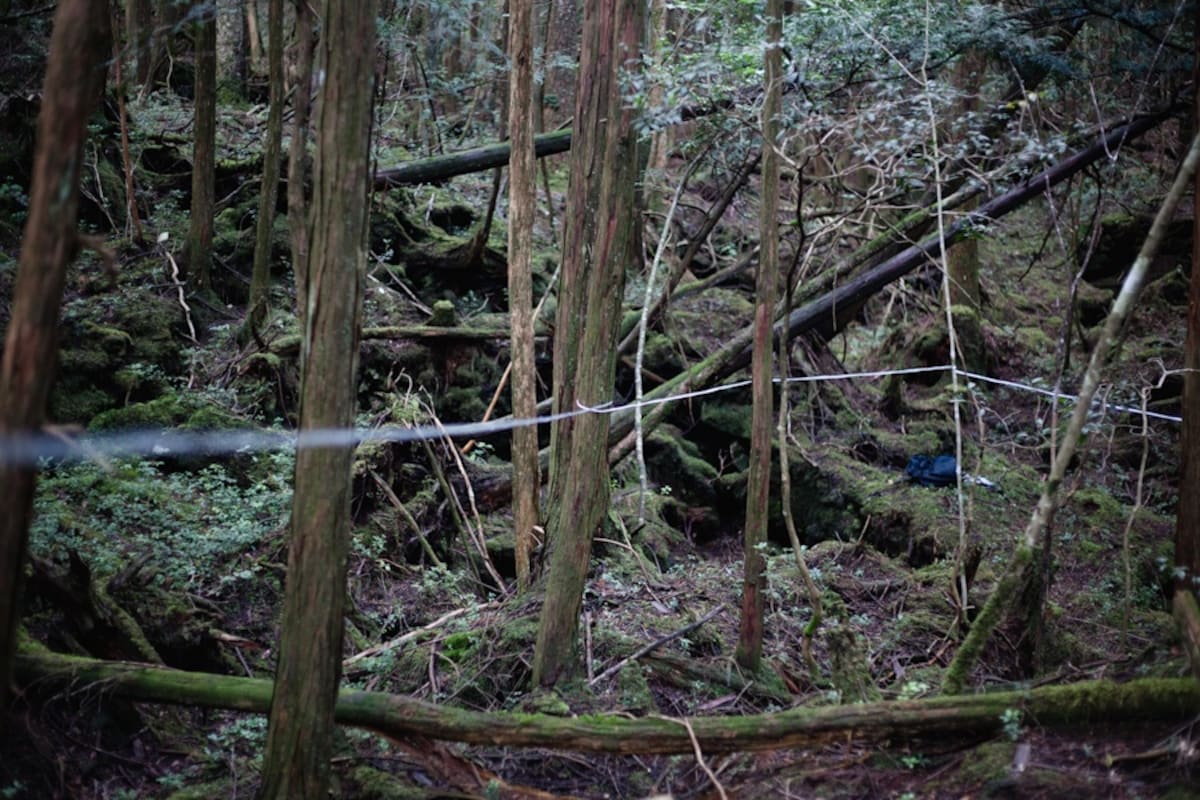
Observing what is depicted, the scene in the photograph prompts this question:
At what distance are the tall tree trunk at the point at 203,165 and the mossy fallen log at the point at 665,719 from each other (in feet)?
19.7

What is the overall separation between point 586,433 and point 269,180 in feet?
16.6

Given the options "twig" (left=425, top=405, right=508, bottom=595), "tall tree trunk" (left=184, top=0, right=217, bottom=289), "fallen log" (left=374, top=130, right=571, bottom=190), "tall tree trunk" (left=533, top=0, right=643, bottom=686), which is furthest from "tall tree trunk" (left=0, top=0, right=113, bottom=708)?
"fallen log" (left=374, top=130, right=571, bottom=190)

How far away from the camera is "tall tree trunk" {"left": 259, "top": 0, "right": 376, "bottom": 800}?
351cm

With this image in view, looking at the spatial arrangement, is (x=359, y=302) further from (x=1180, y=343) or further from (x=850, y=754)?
(x=1180, y=343)

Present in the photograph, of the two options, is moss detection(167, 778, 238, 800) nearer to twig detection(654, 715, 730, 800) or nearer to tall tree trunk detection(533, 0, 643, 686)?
tall tree trunk detection(533, 0, 643, 686)

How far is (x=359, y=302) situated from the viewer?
3615 mm

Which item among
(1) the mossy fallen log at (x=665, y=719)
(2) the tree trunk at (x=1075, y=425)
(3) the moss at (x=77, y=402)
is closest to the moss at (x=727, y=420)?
(3) the moss at (x=77, y=402)

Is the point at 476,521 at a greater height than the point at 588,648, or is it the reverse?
the point at 476,521

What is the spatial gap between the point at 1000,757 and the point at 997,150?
582cm

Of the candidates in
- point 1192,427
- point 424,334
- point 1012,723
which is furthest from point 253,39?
point 1012,723

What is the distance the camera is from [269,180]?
336 inches

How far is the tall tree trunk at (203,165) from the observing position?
9008 mm

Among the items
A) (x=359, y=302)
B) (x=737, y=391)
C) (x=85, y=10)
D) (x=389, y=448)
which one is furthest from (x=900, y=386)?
(x=85, y=10)

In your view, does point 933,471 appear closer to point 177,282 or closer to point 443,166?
point 443,166
